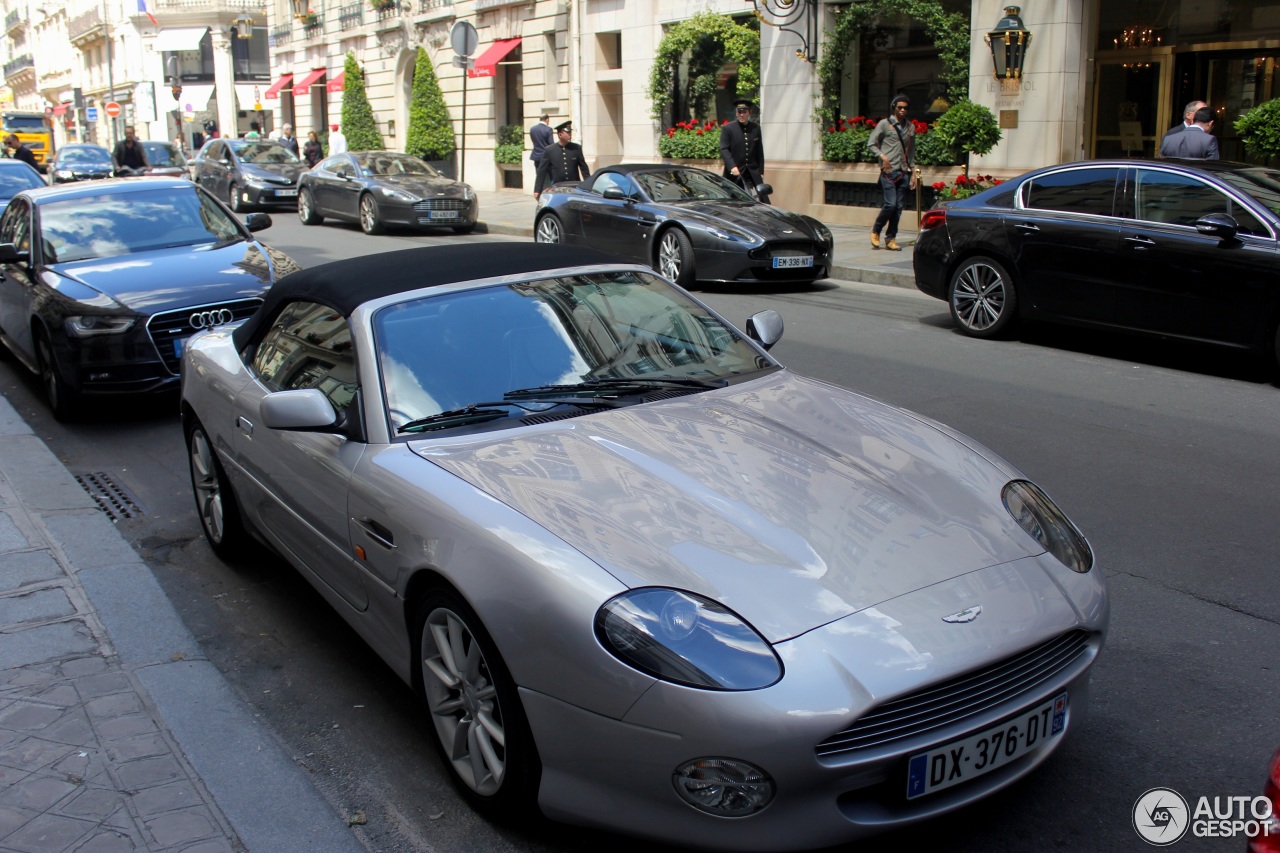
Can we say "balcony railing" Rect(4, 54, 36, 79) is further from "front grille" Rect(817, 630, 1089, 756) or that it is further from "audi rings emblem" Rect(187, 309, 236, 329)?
"front grille" Rect(817, 630, 1089, 756)

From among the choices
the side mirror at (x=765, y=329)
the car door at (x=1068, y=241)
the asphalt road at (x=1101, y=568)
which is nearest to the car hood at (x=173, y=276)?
the asphalt road at (x=1101, y=568)

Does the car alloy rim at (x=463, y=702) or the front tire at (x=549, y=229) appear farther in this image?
the front tire at (x=549, y=229)

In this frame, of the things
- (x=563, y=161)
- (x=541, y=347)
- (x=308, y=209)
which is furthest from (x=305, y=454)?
(x=308, y=209)

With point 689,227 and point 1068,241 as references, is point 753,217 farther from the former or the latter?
point 1068,241

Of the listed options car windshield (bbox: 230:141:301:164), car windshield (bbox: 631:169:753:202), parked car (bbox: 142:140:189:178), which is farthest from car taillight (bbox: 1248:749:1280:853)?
parked car (bbox: 142:140:189:178)

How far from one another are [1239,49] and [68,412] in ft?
47.1

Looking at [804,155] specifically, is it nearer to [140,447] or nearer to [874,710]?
[140,447]

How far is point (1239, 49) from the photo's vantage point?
1520 cm

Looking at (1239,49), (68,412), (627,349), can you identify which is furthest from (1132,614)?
(1239,49)

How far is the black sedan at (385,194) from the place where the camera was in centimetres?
2062

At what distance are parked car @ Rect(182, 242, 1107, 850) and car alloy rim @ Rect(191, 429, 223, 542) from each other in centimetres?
80

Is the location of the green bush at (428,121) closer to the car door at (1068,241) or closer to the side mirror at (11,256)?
the side mirror at (11,256)

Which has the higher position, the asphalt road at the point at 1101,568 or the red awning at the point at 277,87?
the red awning at the point at 277,87

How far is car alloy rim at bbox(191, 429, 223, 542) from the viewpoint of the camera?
17.2 feet
